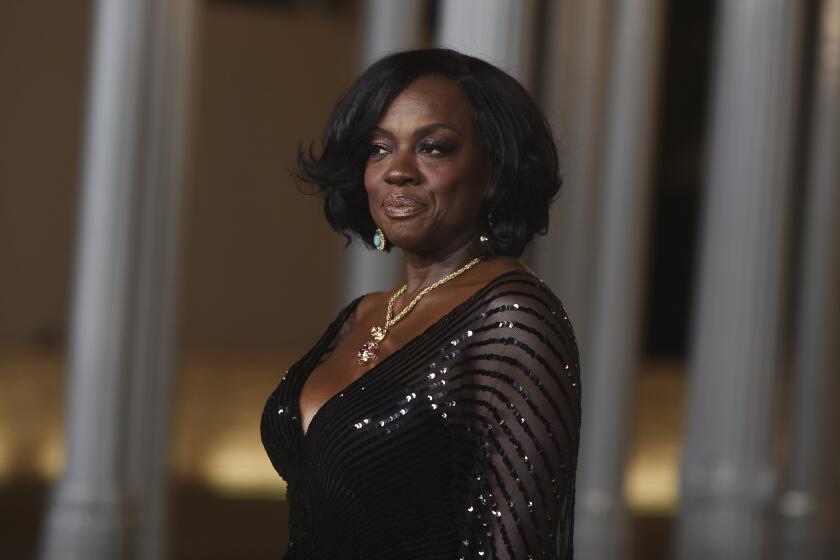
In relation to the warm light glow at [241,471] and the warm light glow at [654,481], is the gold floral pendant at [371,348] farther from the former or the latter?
the warm light glow at [241,471]

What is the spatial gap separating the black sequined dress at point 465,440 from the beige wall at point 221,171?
52.5 ft

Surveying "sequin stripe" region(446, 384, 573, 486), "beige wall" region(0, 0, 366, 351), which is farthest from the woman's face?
"beige wall" region(0, 0, 366, 351)

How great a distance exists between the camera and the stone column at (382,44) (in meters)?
8.20

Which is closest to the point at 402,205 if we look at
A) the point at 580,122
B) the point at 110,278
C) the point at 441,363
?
the point at 441,363

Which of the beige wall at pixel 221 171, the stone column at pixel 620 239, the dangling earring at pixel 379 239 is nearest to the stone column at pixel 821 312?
the stone column at pixel 620 239

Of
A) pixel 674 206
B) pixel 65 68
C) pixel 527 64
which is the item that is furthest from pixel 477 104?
pixel 674 206

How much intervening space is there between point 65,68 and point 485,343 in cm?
1658

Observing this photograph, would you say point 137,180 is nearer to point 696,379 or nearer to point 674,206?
point 696,379

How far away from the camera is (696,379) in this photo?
10.7m

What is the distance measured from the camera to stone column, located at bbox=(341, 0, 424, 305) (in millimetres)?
8195

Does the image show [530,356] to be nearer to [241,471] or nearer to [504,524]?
[504,524]

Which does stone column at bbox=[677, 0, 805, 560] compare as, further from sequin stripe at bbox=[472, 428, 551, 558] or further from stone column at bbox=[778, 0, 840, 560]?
sequin stripe at bbox=[472, 428, 551, 558]

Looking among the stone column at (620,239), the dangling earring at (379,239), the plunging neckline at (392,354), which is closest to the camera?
the plunging neckline at (392,354)

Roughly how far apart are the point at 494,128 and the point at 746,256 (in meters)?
8.49
